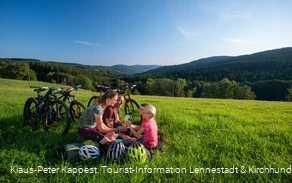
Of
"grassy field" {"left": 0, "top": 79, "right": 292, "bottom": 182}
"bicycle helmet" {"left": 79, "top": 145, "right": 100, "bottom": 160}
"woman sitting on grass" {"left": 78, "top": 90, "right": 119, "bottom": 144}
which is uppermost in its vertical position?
"woman sitting on grass" {"left": 78, "top": 90, "right": 119, "bottom": 144}

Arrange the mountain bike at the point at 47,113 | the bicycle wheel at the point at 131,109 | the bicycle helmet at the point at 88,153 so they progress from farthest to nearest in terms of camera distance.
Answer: the bicycle wheel at the point at 131,109 → the mountain bike at the point at 47,113 → the bicycle helmet at the point at 88,153

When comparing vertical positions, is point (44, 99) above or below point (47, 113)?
above

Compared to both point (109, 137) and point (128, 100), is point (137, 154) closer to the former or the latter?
point (109, 137)

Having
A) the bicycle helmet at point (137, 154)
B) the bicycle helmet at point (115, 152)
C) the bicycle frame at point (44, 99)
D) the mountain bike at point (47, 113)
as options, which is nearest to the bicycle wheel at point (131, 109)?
the mountain bike at point (47, 113)

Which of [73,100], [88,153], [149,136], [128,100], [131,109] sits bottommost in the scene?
[88,153]

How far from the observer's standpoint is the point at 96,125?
5.08 metres

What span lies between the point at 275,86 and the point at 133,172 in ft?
415

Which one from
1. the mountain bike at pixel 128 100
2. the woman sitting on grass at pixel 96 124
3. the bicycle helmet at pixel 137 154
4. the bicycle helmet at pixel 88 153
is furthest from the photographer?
the mountain bike at pixel 128 100

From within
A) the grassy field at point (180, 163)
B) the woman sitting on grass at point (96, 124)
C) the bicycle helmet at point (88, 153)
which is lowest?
the grassy field at point (180, 163)

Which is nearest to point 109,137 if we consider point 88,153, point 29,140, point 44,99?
point 88,153

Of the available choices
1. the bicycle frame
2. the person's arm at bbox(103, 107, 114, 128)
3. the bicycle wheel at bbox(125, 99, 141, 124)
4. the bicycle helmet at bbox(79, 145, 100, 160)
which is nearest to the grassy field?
the bicycle helmet at bbox(79, 145, 100, 160)

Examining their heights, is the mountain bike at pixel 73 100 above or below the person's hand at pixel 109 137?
above

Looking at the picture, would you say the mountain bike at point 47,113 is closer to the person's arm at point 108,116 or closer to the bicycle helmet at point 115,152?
the person's arm at point 108,116

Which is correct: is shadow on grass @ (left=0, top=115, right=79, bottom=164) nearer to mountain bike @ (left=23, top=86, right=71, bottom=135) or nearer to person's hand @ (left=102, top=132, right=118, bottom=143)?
mountain bike @ (left=23, top=86, right=71, bottom=135)
